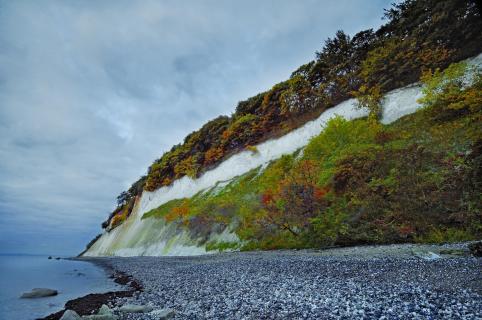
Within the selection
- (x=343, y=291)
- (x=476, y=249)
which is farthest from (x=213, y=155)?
(x=343, y=291)

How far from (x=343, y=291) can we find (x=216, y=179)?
41395 mm

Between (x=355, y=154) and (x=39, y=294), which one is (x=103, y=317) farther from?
(x=355, y=154)

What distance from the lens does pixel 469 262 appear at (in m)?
9.31

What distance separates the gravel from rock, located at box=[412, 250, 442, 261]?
5.6 inches

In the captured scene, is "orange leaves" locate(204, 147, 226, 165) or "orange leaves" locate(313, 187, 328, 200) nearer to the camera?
"orange leaves" locate(313, 187, 328, 200)

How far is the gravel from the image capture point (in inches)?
259

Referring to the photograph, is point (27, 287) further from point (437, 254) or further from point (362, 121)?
point (362, 121)

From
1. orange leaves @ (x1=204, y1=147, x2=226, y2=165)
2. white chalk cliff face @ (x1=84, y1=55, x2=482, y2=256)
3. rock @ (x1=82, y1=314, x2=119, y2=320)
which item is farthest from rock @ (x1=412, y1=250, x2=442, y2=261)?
orange leaves @ (x1=204, y1=147, x2=226, y2=165)

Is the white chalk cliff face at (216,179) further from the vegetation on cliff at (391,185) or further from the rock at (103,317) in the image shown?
the rock at (103,317)

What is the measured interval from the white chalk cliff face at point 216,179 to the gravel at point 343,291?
16.6 meters

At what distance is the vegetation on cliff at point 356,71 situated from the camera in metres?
26.8

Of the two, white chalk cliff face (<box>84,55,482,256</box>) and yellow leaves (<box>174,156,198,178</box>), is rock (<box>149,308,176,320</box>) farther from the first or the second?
yellow leaves (<box>174,156,198,178</box>)

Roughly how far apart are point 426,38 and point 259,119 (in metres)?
25.3

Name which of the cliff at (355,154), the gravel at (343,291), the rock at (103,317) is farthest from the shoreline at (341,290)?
the cliff at (355,154)
